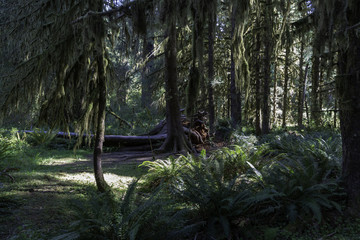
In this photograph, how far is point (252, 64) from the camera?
48.3 ft

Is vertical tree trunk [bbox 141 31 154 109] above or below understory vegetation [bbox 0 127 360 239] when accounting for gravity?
above

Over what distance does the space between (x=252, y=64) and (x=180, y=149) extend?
313 inches

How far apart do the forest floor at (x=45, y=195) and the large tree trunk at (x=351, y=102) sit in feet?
13.3

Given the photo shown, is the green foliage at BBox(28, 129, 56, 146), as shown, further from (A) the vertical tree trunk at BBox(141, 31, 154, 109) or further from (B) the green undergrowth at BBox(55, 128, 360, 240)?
(B) the green undergrowth at BBox(55, 128, 360, 240)

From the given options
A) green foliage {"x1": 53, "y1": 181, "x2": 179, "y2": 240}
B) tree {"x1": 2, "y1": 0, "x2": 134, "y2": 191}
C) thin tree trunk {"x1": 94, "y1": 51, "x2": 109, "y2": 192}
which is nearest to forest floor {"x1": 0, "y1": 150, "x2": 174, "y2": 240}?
green foliage {"x1": 53, "y1": 181, "x2": 179, "y2": 240}

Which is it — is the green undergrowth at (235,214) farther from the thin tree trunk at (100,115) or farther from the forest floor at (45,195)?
the thin tree trunk at (100,115)

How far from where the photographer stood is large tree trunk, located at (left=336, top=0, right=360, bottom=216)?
12.4 feet

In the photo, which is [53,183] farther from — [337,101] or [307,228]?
[337,101]

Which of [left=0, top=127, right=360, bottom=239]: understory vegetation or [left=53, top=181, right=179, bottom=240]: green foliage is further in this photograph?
→ [left=0, top=127, right=360, bottom=239]: understory vegetation

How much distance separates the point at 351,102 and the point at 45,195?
554 centimetres

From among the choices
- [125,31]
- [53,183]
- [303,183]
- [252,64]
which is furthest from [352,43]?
[252,64]

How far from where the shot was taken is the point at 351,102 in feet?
12.6

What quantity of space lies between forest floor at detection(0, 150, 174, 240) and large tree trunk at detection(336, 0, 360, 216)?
4.07m

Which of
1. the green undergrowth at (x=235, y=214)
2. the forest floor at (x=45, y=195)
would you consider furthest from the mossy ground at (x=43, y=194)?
the green undergrowth at (x=235, y=214)
